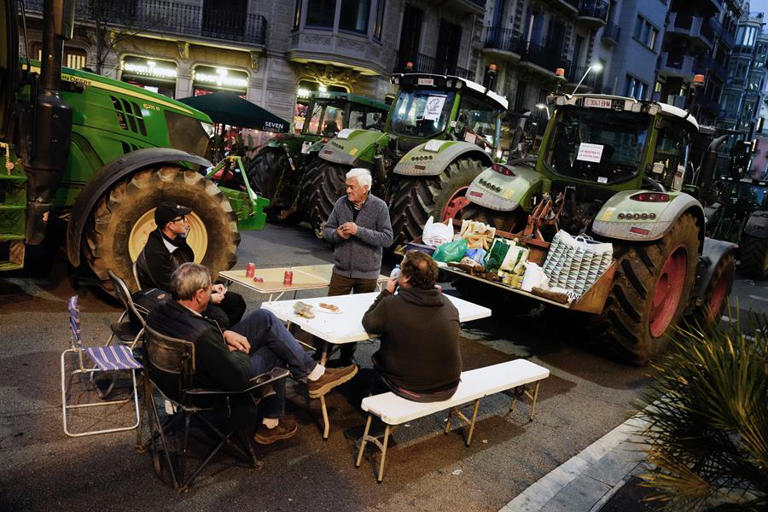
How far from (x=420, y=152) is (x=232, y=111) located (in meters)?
6.82

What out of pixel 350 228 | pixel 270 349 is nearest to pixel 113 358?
pixel 270 349

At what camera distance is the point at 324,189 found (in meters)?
9.39

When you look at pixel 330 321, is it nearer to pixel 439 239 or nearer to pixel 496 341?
pixel 439 239

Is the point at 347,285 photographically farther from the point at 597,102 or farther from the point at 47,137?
the point at 597,102

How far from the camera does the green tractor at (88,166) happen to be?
200 inches

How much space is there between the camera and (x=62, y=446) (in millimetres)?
3467

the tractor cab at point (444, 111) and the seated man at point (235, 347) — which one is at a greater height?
the tractor cab at point (444, 111)

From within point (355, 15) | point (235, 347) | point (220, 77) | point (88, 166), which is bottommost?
point (235, 347)

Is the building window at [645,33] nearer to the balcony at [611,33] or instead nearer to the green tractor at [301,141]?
the balcony at [611,33]

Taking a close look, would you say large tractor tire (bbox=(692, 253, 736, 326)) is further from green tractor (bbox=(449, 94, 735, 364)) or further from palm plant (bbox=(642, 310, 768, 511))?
palm plant (bbox=(642, 310, 768, 511))

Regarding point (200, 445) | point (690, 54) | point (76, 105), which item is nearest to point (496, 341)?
point (200, 445)

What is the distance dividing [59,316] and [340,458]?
10.2 feet

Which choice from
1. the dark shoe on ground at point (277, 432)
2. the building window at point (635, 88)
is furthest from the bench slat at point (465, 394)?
the building window at point (635, 88)

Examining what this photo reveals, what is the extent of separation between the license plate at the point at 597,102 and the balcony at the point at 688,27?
121ft
